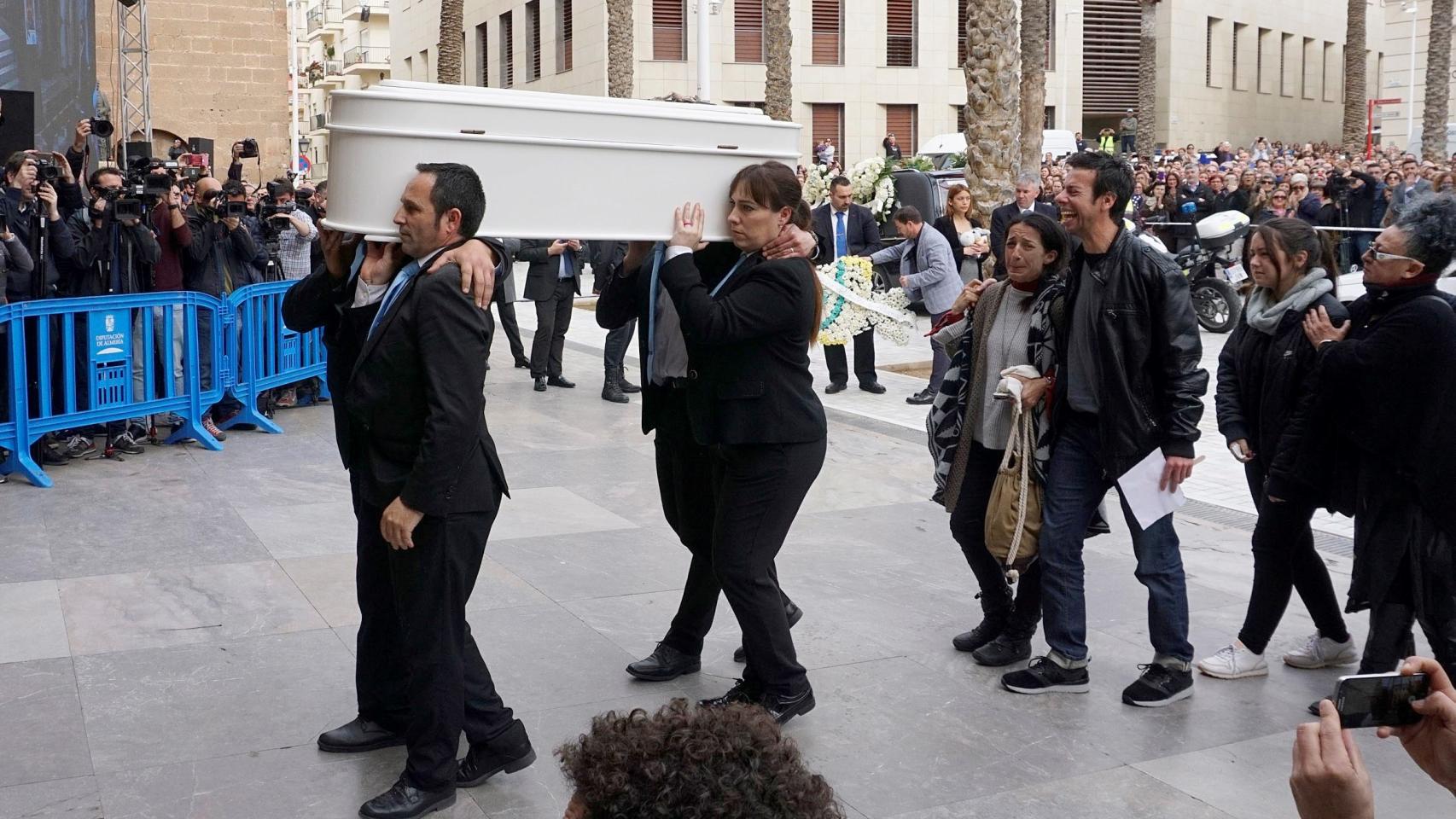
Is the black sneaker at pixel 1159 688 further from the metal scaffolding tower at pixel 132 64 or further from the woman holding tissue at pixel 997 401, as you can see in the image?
the metal scaffolding tower at pixel 132 64

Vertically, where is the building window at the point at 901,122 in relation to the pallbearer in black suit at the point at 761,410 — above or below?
above

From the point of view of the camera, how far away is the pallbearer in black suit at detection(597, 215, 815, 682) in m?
4.95

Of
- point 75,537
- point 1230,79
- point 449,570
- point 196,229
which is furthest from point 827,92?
point 449,570

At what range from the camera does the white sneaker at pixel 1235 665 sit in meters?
5.40

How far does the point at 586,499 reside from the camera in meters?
8.41

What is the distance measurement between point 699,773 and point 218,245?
9.94 metres

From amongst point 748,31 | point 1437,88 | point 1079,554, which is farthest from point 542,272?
point 748,31

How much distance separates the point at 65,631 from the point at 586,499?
3.26 m

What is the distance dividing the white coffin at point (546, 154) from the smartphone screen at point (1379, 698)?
267 centimetres

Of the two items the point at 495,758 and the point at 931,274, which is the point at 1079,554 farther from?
the point at 931,274

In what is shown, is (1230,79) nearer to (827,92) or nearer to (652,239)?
(827,92)

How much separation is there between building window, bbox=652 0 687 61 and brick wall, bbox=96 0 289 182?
14619 mm

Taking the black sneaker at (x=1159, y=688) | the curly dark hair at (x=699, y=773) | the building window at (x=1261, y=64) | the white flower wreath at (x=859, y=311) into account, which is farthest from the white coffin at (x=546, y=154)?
the building window at (x=1261, y=64)

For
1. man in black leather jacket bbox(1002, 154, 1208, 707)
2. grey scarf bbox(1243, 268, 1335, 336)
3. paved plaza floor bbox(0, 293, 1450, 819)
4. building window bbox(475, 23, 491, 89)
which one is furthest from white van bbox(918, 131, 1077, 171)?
building window bbox(475, 23, 491, 89)
